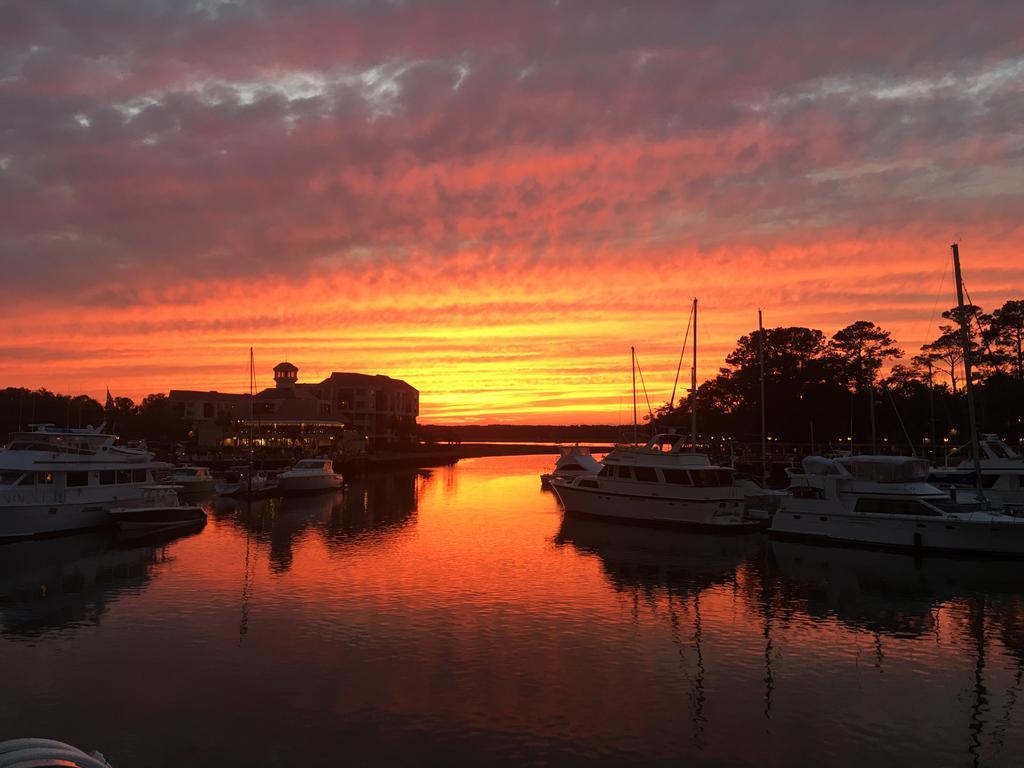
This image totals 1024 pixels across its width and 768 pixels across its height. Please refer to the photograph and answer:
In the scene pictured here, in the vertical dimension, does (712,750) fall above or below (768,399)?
below

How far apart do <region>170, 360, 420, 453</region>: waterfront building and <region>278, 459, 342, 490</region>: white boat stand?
47875 mm

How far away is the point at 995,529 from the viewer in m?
32.1

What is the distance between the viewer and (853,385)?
85.9 m

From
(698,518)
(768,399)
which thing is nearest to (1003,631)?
(698,518)

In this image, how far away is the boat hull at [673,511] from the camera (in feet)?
137

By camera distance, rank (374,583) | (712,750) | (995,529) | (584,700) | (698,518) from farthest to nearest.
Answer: (698,518) < (995,529) < (374,583) < (584,700) < (712,750)

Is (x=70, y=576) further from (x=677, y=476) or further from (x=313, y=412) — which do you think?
(x=313, y=412)

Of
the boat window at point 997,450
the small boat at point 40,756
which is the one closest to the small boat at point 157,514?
the small boat at point 40,756

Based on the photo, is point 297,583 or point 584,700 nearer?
point 584,700

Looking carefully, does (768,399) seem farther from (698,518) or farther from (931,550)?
(931,550)

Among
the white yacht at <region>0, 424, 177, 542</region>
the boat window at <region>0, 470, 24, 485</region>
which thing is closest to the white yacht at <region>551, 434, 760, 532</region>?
the white yacht at <region>0, 424, 177, 542</region>

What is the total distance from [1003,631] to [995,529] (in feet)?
39.1

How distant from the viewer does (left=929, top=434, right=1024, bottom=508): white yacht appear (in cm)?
3953

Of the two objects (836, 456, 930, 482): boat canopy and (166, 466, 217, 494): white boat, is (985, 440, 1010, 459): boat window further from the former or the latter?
(166, 466, 217, 494): white boat
